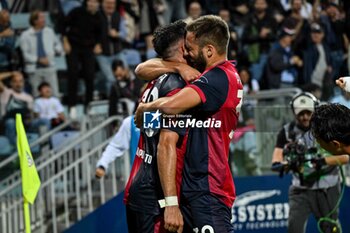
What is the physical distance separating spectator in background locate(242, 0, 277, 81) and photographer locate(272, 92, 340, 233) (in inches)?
236

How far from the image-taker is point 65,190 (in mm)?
11172

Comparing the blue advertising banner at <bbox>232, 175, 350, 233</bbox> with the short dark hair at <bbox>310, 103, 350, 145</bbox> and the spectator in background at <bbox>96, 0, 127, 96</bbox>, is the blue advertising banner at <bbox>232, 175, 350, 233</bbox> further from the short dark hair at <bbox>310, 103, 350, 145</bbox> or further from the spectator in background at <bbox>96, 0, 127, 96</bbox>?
the short dark hair at <bbox>310, 103, 350, 145</bbox>

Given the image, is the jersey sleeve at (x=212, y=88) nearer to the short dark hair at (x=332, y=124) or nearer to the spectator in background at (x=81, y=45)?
the short dark hair at (x=332, y=124)

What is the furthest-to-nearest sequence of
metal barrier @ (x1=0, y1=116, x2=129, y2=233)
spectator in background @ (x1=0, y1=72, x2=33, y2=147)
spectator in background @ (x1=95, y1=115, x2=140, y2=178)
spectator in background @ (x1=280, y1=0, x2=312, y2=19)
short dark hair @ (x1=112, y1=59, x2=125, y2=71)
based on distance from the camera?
→ spectator in background @ (x1=280, y1=0, x2=312, y2=19), short dark hair @ (x1=112, y1=59, x2=125, y2=71), spectator in background @ (x1=0, y1=72, x2=33, y2=147), metal barrier @ (x1=0, y1=116, x2=129, y2=233), spectator in background @ (x1=95, y1=115, x2=140, y2=178)

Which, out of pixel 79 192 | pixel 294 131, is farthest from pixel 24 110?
pixel 294 131

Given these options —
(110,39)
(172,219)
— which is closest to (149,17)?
(110,39)

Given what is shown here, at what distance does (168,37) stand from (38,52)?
771 centimetres

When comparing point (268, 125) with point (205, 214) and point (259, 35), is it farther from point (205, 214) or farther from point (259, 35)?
point (205, 214)

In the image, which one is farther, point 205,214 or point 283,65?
point 283,65

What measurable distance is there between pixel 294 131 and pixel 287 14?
24.7 ft

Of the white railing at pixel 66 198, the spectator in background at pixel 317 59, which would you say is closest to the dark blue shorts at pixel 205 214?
the white railing at pixel 66 198

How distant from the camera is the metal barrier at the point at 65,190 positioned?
11.0m

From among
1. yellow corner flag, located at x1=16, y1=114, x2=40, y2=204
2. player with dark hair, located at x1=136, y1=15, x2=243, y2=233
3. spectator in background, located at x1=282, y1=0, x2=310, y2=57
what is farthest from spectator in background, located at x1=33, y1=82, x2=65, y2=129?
player with dark hair, located at x1=136, y1=15, x2=243, y2=233

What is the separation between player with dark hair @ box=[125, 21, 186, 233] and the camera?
592 cm
